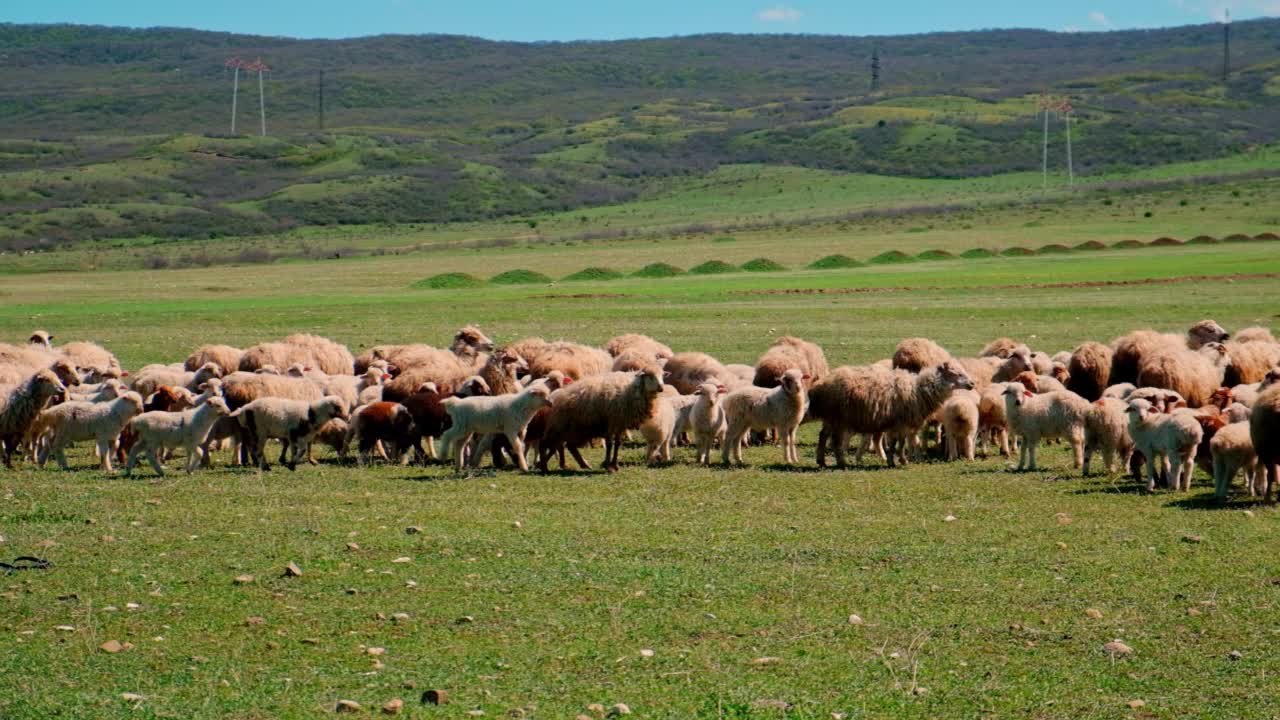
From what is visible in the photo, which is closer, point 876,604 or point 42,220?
point 876,604

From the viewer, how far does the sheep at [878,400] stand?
1833 cm

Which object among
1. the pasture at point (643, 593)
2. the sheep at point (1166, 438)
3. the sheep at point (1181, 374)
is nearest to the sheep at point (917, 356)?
the pasture at point (643, 593)

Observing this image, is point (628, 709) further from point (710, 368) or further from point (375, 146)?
point (375, 146)

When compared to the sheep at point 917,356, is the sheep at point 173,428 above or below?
below

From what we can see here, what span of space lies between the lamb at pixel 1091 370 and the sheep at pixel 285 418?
10.3m

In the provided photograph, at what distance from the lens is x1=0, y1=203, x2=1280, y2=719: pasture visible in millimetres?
9117

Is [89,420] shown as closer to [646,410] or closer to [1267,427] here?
[646,410]

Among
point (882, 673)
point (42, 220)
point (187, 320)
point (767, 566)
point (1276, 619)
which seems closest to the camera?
point (882, 673)

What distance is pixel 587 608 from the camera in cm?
1098

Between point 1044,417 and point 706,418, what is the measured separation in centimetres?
399

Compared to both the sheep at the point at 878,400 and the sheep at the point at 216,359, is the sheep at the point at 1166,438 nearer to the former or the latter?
the sheep at the point at 878,400

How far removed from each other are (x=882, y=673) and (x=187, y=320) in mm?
38345

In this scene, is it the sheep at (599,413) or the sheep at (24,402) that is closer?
the sheep at (599,413)

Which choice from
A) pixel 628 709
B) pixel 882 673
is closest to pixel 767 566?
pixel 882 673
